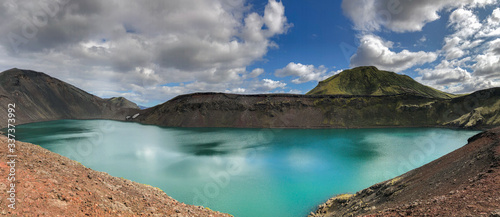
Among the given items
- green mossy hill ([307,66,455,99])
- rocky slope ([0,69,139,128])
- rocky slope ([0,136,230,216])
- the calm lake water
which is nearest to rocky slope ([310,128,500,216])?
the calm lake water

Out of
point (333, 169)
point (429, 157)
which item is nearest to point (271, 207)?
point (333, 169)

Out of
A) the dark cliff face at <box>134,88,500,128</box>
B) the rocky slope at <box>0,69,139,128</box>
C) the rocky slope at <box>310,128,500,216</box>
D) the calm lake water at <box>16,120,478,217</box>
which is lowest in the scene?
the calm lake water at <box>16,120,478,217</box>

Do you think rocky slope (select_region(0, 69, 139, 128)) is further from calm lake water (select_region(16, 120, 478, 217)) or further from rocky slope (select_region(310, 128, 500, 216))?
rocky slope (select_region(310, 128, 500, 216))

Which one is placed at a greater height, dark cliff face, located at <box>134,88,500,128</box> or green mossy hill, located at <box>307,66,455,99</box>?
green mossy hill, located at <box>307,66,455,99</box>

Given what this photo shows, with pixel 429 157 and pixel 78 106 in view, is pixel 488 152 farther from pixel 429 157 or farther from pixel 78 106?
pixel 78 106

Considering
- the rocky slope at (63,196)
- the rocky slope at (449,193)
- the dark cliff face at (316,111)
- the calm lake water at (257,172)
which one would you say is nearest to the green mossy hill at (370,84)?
the dark cliff face at (316,111)

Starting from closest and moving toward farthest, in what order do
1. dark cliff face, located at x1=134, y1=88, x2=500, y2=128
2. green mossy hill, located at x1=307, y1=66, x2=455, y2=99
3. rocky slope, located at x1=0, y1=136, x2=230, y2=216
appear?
1. rocky slope, located at x1=0, y1=136, x2=230, y2=216
2. dark cliff face, located at x1=134, y1=88, x2=500, y2=128
3. green mossy hill, located at x1=307, y1=66, x2=455, y2=99

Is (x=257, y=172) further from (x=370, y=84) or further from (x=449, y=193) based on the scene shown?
(x=370, y=84)

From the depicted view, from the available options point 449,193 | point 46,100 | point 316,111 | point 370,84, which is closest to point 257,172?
point 449,193
